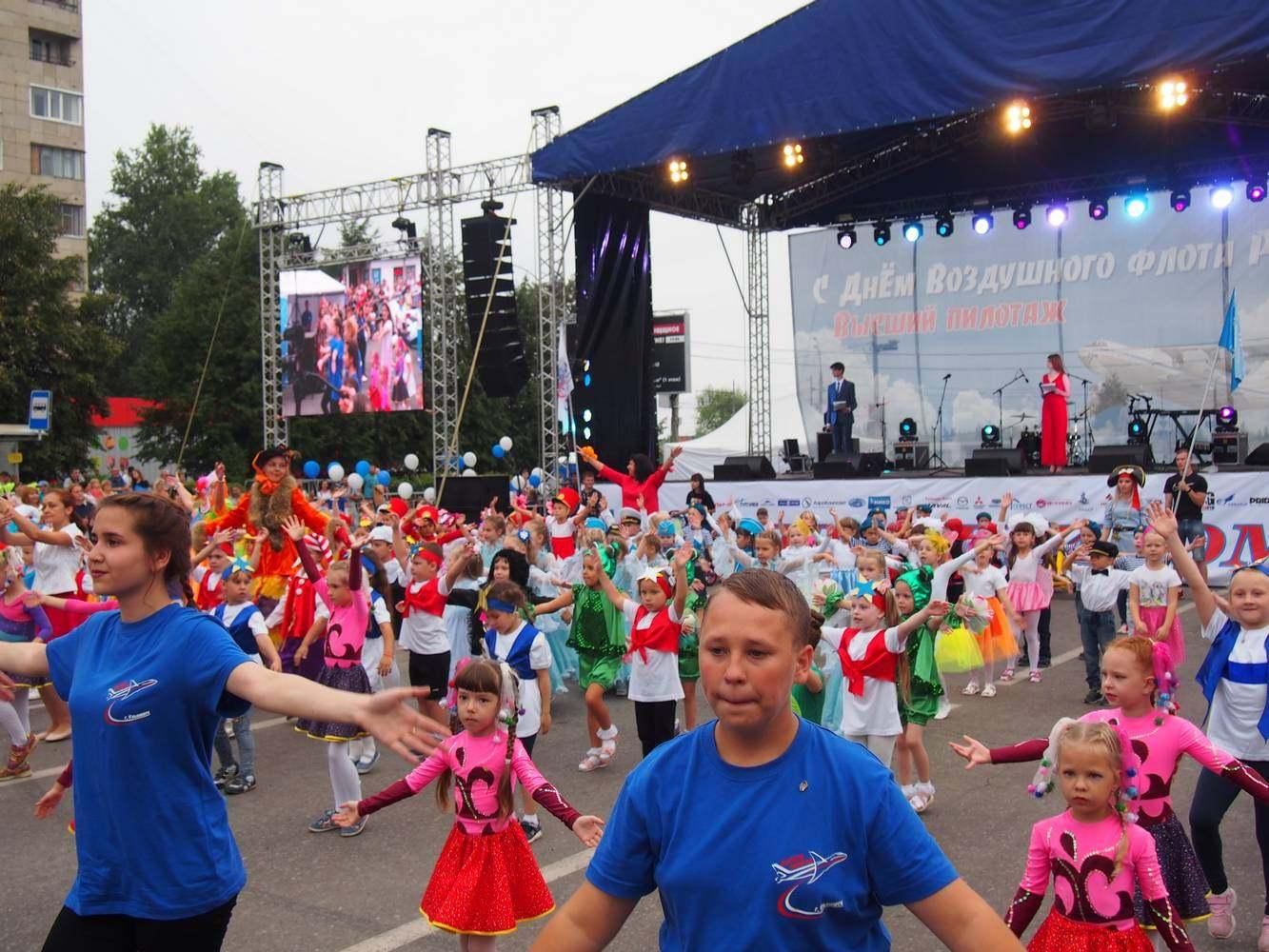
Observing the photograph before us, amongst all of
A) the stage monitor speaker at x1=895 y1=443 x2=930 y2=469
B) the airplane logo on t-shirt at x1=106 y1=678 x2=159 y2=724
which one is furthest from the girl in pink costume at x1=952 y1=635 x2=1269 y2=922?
the stage monitor speaker at x1=895 y1=443 x2=930 y2=469

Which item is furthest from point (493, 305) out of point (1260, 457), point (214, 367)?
point (214, 367)

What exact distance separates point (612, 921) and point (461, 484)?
1671 cm

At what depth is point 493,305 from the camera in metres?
23.7

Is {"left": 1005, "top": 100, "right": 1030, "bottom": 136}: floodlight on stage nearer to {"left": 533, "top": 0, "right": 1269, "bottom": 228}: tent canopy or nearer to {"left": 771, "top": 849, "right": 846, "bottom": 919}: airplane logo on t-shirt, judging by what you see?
{"left": 533, "top": 0, "right": 1269, "bottom": 228}: tent canopy

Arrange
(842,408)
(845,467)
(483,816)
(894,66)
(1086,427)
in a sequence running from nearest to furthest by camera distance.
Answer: (483,816), (894,66), (845,467), (1086,427), (842,408)

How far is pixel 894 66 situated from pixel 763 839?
16.4 meters

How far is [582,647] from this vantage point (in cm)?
941

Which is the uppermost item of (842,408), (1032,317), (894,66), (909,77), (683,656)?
(894,66)

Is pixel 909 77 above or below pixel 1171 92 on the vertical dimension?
above

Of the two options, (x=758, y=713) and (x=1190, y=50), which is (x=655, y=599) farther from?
(x=1190, y=50)

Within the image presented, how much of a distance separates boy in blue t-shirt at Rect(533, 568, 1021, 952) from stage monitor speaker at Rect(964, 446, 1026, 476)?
17972mm

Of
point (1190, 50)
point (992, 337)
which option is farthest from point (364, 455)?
point (1190, 50)

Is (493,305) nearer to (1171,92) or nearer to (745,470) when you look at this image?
(745,470)

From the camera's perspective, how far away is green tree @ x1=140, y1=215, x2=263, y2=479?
43750 mm
